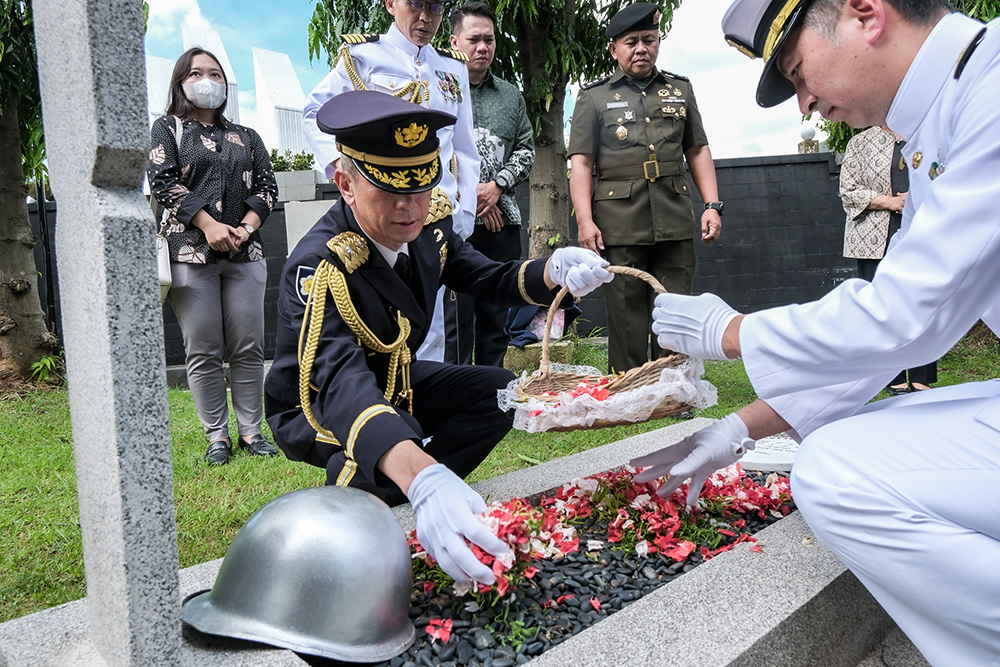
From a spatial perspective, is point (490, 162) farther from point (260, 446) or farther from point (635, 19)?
point (260, 446)

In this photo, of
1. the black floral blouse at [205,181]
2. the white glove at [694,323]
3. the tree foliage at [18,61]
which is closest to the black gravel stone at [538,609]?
the white glove at [694,323]

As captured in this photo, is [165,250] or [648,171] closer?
[165,250]

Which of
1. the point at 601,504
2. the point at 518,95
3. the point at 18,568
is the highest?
the point at 518,95

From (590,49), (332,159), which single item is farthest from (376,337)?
(590,49)

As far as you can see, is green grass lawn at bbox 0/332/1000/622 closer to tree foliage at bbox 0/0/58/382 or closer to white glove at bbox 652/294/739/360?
tree foliage at bbox 0/0/58/382

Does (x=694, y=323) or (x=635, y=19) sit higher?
(x=635, y=19)

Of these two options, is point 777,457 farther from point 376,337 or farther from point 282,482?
point 282,482

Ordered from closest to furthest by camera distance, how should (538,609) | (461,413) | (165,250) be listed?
(538,609), (461,413), (165,250)

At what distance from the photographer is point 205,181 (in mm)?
4188

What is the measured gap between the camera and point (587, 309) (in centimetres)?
1041

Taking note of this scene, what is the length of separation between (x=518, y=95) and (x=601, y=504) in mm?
3360

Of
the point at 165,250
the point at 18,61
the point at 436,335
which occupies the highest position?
the point at 18,61

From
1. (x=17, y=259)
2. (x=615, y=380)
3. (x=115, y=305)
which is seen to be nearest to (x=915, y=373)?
(x=615, y=380)

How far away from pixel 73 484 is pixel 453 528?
2.90 meters
